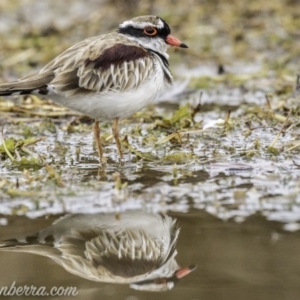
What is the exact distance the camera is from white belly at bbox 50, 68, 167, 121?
22.4 ft

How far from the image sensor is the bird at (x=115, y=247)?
4723mm

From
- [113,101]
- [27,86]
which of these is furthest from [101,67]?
[27,86]

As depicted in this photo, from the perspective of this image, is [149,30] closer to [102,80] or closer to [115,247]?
[102,80]

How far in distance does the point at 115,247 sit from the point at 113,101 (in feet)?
6.64

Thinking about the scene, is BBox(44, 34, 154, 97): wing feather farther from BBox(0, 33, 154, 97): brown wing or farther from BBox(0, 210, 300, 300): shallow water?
BBox(0, 210, 300, 300): shallow water

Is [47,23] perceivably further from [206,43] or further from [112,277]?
[112,277]

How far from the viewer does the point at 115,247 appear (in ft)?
16.8

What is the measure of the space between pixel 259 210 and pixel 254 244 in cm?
63

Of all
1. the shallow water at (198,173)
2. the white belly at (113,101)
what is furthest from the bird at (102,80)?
the shallow water at (198,173)

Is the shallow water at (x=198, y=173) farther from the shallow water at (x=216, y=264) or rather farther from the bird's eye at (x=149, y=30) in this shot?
the bird's eye at (x=149, y=30)

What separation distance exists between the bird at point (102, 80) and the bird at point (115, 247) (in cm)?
142

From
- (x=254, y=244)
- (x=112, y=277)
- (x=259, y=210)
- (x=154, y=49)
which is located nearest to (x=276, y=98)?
(x=154, y=49)

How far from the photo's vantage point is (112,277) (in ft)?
15.4

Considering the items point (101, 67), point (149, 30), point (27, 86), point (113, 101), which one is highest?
point (149, 30)
